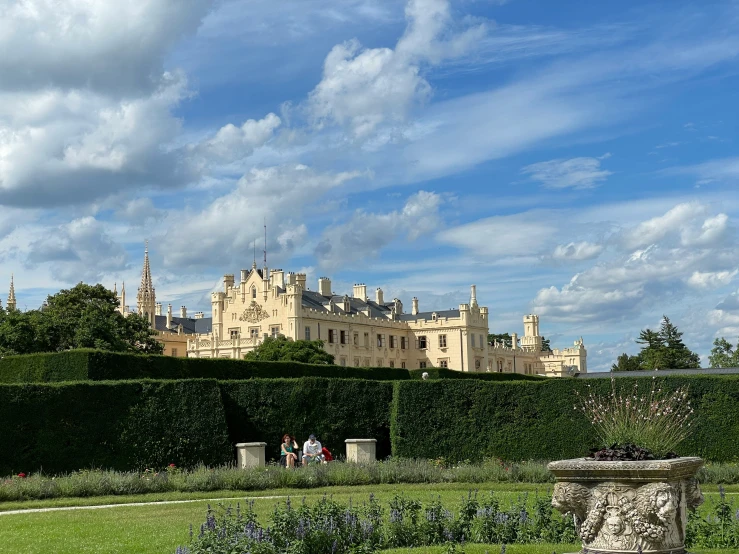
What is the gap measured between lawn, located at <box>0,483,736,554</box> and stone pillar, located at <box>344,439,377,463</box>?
204 inches

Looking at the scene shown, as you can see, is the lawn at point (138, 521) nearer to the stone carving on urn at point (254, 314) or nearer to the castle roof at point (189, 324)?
the stone carving on urn at point (254, 314)

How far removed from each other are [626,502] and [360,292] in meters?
89.6

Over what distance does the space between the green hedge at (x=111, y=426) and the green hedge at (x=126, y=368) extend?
3048 mm

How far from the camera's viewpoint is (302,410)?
28641 mm

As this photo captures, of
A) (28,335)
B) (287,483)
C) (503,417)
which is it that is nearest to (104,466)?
(287,483)

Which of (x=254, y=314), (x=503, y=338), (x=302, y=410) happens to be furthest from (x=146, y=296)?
(x=302, y=410)

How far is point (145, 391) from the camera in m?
25.9

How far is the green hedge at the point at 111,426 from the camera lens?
78.8 ft

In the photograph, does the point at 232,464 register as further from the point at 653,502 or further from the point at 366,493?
the point at 653,502

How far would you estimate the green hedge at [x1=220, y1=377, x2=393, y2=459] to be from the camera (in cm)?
2847

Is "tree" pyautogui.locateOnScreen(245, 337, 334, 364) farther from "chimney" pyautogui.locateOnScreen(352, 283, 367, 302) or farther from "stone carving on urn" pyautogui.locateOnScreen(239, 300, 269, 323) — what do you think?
"chimney" pyautogui.locateOnScreen(352, 283, 367, 302)

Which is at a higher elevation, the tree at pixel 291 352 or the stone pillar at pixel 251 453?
the tree at pixel 291 352

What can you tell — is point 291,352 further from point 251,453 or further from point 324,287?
point 251,453

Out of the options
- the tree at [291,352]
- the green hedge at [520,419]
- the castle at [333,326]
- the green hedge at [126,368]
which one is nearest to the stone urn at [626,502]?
the green hedge at [520,419]
